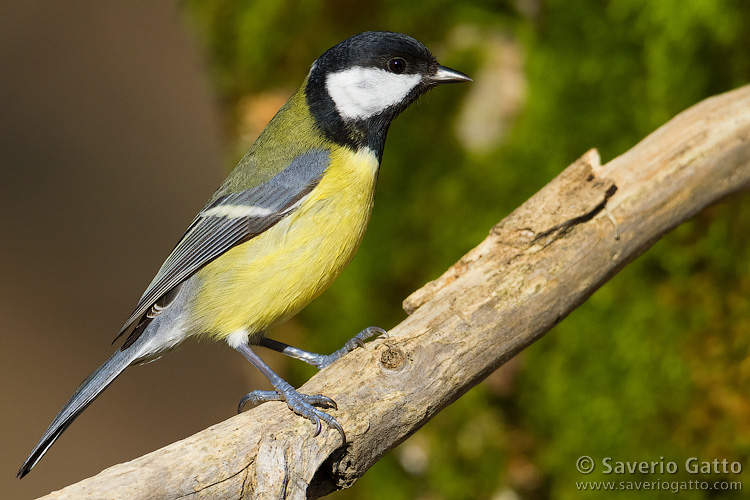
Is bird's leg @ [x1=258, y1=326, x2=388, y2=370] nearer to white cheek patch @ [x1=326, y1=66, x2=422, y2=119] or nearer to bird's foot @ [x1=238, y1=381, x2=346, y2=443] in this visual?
bird's foot @ [x1=238, y1=381, x2=346, y2=443]

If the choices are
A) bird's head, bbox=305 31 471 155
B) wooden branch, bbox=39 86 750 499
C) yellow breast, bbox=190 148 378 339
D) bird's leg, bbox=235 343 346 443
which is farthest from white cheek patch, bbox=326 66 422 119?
bird's leg, bbox=235 343 346 443

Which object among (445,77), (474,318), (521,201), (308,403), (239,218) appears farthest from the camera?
(521,201)

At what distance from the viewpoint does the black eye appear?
169 centimetres

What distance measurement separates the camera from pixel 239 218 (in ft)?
5.36

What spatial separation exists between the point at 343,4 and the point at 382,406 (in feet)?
4.97

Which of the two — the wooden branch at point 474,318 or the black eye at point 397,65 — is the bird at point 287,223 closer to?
the black eye at point 397,65

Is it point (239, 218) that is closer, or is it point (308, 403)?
point (308, 403)

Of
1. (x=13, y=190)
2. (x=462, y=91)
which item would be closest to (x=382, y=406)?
(x=462, y=91)

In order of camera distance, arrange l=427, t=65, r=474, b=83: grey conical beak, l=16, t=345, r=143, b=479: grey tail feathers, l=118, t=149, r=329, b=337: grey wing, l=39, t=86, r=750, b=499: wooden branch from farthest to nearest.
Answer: l=427, t=65, r=474, b=83: grey conical beak → l=118, t=149, r=329, b=337: grey wing → l=16, t=345, r=143, b=479: grey tail feathers → l=39, t=86, r=750, b=499: wooden branch

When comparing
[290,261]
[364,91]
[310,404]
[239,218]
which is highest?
[364,91]

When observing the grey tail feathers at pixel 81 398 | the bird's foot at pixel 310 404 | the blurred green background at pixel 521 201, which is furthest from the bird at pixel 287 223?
the blurred green background at pixel 521 201

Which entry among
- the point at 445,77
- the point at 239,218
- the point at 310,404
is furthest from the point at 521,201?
the point at 310,404

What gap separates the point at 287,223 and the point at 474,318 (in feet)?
1.58

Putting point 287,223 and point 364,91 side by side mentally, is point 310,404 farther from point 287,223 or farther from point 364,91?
point 364,91
